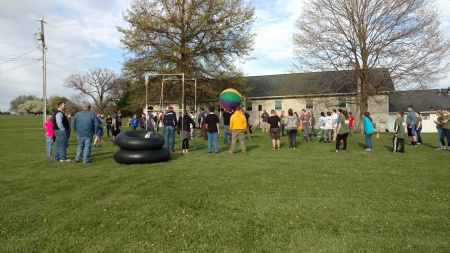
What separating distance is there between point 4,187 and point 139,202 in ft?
11.0

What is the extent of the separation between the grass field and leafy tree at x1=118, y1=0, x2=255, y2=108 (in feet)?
62.9

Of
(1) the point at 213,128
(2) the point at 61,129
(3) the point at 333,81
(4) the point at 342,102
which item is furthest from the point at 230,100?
(4) the point at 342,102

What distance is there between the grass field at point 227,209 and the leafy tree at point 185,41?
19.2 m

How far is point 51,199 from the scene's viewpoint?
548 cm

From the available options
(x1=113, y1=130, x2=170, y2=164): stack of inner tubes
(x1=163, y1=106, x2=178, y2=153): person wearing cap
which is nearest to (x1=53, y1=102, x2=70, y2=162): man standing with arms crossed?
(x1=113, y1=130, x2=170, y2=164): stack of inner tubes

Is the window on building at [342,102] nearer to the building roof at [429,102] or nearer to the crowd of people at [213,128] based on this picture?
the building roof at [429,102]

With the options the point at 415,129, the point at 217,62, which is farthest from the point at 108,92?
the point at 415,129

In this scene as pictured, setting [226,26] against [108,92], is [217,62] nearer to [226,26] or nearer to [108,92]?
[226,26]

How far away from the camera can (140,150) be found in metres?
9.31

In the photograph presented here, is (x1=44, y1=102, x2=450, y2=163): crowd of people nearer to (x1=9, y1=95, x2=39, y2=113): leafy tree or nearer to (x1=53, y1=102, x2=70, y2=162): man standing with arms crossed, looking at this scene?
(x1=53, y1=102, x2=70, y2=162): man standing with arms crossed

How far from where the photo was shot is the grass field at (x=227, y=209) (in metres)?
3.64

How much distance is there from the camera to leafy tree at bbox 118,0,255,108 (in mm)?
26078

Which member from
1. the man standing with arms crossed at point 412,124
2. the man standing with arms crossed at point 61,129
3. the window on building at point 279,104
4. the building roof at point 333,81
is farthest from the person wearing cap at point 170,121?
the window on building at point 279,104

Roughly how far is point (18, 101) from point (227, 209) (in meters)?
113
